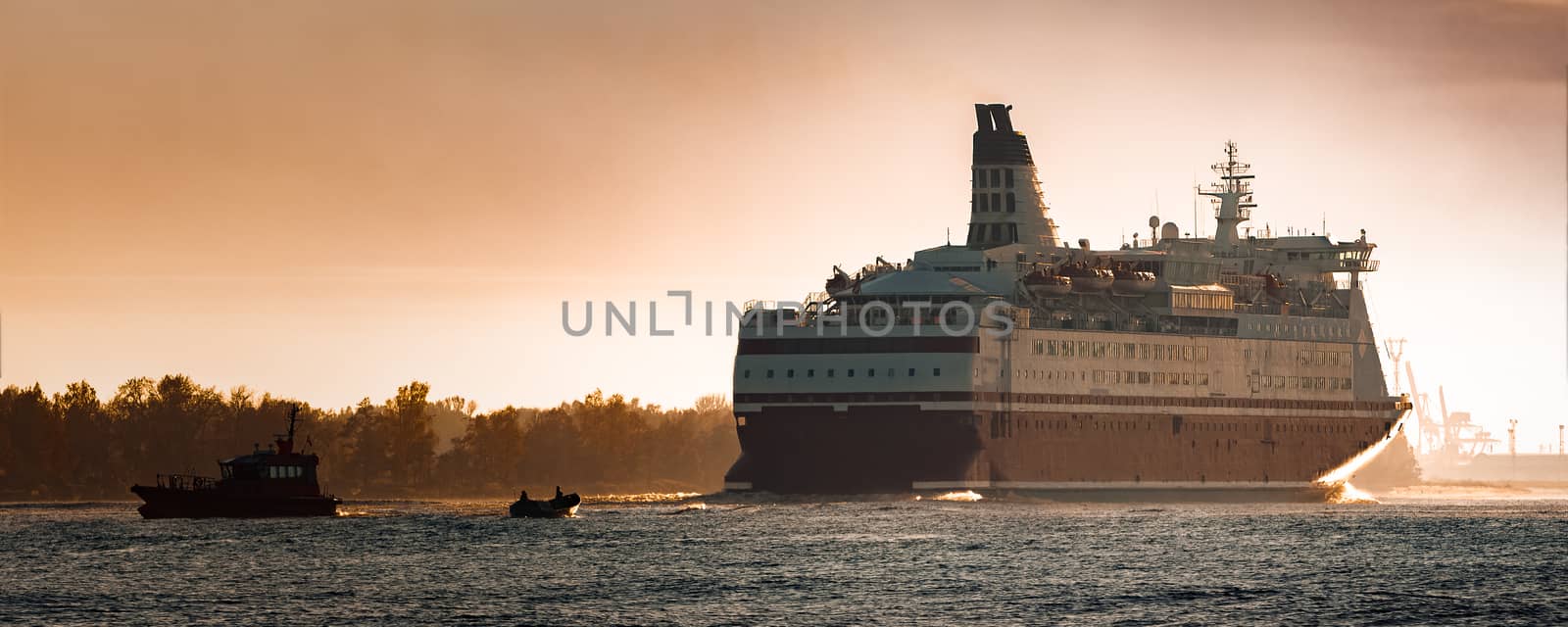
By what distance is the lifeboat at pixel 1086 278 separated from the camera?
16625 centimetres

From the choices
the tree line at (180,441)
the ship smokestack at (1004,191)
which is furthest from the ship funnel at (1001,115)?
the tree line at (180,441)

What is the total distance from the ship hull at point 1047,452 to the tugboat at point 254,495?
90.7ft

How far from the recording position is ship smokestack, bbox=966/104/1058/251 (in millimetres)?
171375

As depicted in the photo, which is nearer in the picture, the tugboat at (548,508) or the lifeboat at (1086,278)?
the tugboat at (548,508)

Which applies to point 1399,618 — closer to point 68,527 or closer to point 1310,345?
point 68,527

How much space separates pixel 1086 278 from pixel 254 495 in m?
55.0

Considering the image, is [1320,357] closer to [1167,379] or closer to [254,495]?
[1167,379]

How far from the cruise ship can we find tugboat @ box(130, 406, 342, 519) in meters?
27.4

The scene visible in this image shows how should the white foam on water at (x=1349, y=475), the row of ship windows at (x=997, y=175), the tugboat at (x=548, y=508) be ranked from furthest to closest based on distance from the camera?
the white foam on water at (x=1349, y=475)
the row of ship windows at (x=997, y=175)
the tugboat at (x=548, y=508)

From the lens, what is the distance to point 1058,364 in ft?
535

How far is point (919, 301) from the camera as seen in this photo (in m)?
157

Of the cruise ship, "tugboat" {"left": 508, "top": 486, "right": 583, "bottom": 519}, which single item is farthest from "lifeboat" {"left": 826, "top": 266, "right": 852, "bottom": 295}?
"tugboat" {"left": 508, "top": 486, "right": 583, "bottom": 519}

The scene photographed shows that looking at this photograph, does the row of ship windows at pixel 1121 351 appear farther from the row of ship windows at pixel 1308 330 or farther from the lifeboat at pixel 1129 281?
the row of ship windows at pixel 1308 330

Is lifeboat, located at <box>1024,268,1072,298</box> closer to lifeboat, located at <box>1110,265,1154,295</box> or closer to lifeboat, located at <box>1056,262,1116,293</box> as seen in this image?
lifeboat, located at <box>1056,262,1116,293</box>
